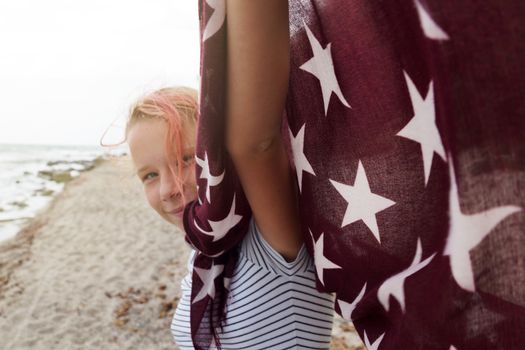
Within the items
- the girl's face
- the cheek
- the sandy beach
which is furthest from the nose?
the sandy beach

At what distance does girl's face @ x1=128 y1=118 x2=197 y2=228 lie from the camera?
1.26 meters

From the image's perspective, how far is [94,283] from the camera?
613 centimetres

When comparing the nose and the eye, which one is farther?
the eye

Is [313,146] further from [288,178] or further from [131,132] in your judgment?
[131,132]

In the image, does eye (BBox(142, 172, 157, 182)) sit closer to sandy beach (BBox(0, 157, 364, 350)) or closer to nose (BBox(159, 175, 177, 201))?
nose (BBox(159, 175, 177, 201))

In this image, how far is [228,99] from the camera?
0.63 metres

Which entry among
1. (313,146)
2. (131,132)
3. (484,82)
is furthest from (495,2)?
(131,132)

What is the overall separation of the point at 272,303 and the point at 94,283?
5897 millimetres

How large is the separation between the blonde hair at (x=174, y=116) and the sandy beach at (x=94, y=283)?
68cm

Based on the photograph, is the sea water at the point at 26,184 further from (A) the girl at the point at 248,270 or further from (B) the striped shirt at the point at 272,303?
(B) the striped shirt at the point at 272,303

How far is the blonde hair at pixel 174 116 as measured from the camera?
1241 mm

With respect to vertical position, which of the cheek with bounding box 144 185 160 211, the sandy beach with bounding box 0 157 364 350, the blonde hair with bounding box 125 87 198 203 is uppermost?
the blonde hair with bounding box 125 87 198 203

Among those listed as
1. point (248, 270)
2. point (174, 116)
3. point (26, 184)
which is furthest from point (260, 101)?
point (26, 184)

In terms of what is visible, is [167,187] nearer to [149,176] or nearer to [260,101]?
[149,176]
